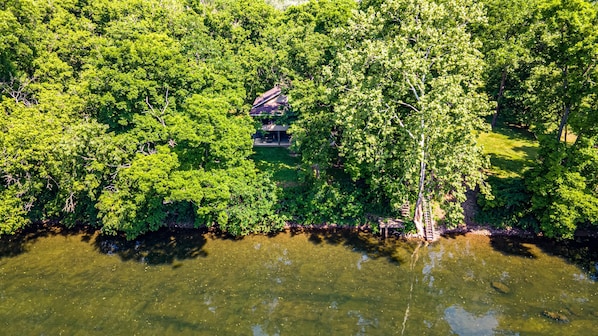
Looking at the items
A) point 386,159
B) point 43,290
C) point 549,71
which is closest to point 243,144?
point 386,159

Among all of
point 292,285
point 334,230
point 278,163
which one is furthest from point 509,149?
point 292,285

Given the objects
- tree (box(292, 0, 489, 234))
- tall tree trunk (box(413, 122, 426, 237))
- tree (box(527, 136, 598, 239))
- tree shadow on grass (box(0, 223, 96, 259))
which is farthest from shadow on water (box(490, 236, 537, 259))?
tree shadow on grass (box(0, 223, 96, 259))

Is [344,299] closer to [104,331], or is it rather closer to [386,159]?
[386,159]

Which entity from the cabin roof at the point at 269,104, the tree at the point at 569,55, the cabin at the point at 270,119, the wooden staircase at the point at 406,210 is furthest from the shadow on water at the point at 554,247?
the cabin roof at the point at 269,104

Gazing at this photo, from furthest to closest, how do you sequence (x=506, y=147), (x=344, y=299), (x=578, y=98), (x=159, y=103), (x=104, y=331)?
1. (x=506, y=147)
2. (x=159, y=103)
3. (x=578, y=98)
4. (x=344, y=299)
5. (x=104, y=331)

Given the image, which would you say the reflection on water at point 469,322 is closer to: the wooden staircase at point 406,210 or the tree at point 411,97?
the tree at point 411,97

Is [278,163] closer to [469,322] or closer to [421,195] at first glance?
[421,195]

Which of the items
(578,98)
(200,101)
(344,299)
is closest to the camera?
(344,299)
